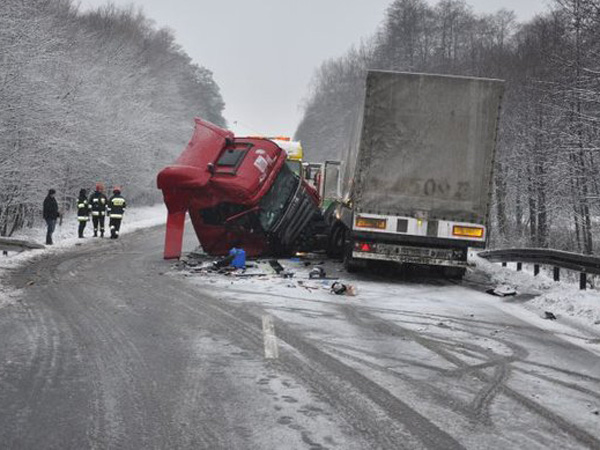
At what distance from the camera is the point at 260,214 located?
13109mm

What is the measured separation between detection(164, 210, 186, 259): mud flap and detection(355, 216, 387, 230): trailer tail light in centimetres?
416

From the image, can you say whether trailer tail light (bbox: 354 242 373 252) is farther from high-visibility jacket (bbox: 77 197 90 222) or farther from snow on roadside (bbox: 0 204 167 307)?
high-visibility jacket (bbox: 77 197 90 222)

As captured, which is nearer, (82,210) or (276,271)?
(276,271)

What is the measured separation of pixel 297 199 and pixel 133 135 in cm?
2082

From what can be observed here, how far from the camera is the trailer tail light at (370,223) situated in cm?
1059

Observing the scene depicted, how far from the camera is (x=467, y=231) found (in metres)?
10.4

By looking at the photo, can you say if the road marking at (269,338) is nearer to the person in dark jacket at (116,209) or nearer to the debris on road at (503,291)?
the debris on road at (503,291)

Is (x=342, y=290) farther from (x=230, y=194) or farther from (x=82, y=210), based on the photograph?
(x=82, y=210)

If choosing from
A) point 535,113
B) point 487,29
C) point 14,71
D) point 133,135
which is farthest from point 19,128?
point 487,29

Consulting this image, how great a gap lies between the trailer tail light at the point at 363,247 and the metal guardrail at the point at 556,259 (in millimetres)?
3378

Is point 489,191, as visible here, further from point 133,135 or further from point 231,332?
point 133,135

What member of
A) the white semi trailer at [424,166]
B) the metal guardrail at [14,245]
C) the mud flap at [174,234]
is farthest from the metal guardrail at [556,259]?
the metal guardrail at [14,245]

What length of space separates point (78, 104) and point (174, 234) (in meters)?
15.3

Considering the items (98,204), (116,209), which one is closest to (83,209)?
(98,204)
